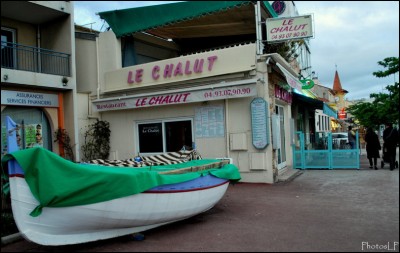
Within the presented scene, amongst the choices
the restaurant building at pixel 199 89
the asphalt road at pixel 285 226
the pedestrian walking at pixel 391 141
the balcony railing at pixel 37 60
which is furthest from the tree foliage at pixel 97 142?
the pedestrian walking at pixel 391 141

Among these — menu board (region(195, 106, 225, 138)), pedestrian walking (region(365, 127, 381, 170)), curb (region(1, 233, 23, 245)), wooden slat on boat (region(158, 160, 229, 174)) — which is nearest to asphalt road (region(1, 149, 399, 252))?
curb (region(1, 233, 23, 245))

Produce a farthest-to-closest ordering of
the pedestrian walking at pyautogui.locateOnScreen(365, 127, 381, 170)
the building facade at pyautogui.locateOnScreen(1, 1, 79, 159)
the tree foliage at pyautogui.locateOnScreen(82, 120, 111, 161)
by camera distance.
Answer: the tree foliage at pyautogui.locateOnScreen(82, 120, 111, 161) < the pedestrian walking at pyautogui.locateOnScreen(365, 127, 381, 170) < the building facade at pyautogui.locateOnScreen(1, 1, 79, 159)

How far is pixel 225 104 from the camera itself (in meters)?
11.2

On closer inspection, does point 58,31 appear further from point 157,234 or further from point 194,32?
point 157,234

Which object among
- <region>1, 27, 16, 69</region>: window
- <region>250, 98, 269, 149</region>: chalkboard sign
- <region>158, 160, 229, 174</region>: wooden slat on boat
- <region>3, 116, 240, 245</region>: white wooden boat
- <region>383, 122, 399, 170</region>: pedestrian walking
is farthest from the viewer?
<region>1, 27, 16, 69</region>: window

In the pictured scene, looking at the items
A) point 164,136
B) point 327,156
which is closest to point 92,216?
point 164,136

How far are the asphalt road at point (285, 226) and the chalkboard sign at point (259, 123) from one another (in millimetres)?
1630

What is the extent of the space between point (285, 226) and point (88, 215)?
10.4 ft

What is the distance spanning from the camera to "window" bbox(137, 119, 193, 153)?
1214 centimetres

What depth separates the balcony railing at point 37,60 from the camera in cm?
1277

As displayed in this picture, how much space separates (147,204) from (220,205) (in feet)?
9.62

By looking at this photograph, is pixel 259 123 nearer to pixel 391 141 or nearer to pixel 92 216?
pixel 391 141

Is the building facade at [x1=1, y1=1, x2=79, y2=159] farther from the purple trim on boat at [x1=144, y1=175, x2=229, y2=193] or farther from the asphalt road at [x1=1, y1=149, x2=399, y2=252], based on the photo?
the purple trim on boat at [x1=144, y1=175, x2=229, y2=193]

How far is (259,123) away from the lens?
34.7ft
